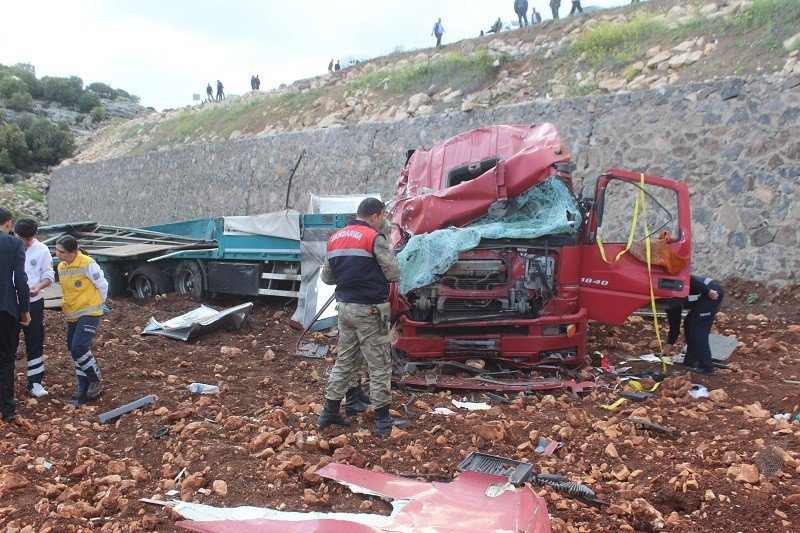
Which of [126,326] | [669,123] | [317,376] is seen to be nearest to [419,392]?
[317,376]

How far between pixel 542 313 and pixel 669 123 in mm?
5446

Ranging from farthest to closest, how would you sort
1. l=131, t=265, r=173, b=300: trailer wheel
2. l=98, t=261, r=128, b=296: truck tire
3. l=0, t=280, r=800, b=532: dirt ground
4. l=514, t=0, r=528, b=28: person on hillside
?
l=514, t=0, r=528, b=28: person on hillside → l=98, t=261, r=128, b=296: truck tire → l=131, t=265, r=173, b=300: trailer wheel → l=0, t=280, r=800, b=532: dirt ground

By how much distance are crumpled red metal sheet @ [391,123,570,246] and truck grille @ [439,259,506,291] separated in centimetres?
68

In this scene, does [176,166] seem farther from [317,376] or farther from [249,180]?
[317,376]

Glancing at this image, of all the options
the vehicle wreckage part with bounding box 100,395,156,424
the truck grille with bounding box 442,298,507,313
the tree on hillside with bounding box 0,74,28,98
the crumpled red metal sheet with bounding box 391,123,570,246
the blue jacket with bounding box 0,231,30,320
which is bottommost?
the vehicle wreckage part with bounding box 100,395,156,424

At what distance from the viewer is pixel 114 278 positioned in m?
12.9

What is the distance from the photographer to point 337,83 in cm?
2498

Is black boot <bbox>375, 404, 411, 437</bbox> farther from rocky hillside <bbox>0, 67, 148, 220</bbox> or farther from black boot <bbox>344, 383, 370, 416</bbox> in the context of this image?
rocky hillside <bbox>0, 67, 148, 220</bbox>

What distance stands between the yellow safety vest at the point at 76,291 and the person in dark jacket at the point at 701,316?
585 cm

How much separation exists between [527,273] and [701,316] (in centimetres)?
181

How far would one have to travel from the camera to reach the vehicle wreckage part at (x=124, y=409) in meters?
5.61

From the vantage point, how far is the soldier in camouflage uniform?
519 cm

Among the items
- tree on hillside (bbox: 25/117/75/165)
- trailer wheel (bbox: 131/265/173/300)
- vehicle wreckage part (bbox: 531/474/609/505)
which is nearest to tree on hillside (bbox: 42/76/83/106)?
tree on hillside (bbox: 25/117/75/165)

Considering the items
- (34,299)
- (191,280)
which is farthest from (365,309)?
(191,280)
